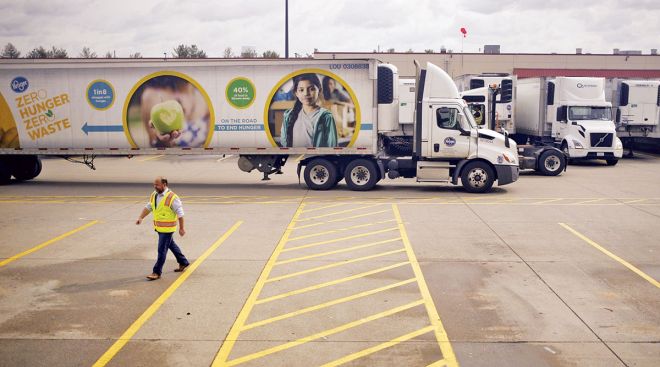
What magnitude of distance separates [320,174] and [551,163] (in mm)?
9900

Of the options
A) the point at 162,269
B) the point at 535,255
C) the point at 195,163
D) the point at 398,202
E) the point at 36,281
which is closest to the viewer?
the point at 36,281

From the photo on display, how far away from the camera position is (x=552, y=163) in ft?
82.2

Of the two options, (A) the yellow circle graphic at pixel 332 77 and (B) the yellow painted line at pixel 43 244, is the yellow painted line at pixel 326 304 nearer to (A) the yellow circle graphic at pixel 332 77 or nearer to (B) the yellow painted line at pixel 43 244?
(B) the yellow painted line at pixel 43 244

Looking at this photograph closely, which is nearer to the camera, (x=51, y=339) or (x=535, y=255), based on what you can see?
(x=51, y=339)

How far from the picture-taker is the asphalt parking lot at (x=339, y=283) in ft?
24.8

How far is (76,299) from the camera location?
9422 mm

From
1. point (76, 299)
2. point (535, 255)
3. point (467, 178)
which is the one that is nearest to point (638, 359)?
point (535, 255)

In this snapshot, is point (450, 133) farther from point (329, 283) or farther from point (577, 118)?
point (577, 118)

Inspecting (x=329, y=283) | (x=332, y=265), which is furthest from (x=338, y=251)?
(x=329, y=283)

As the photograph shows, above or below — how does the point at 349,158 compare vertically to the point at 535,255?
above

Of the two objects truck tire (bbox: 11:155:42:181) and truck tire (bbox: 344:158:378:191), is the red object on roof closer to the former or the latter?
truck tire (bbox: 344:158:378:191)

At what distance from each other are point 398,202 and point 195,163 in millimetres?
14408

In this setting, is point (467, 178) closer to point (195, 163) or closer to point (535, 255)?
point (535, 255)

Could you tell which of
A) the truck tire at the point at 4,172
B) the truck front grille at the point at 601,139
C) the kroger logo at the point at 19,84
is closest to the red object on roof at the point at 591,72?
the truck front grille at the point at 601,139
